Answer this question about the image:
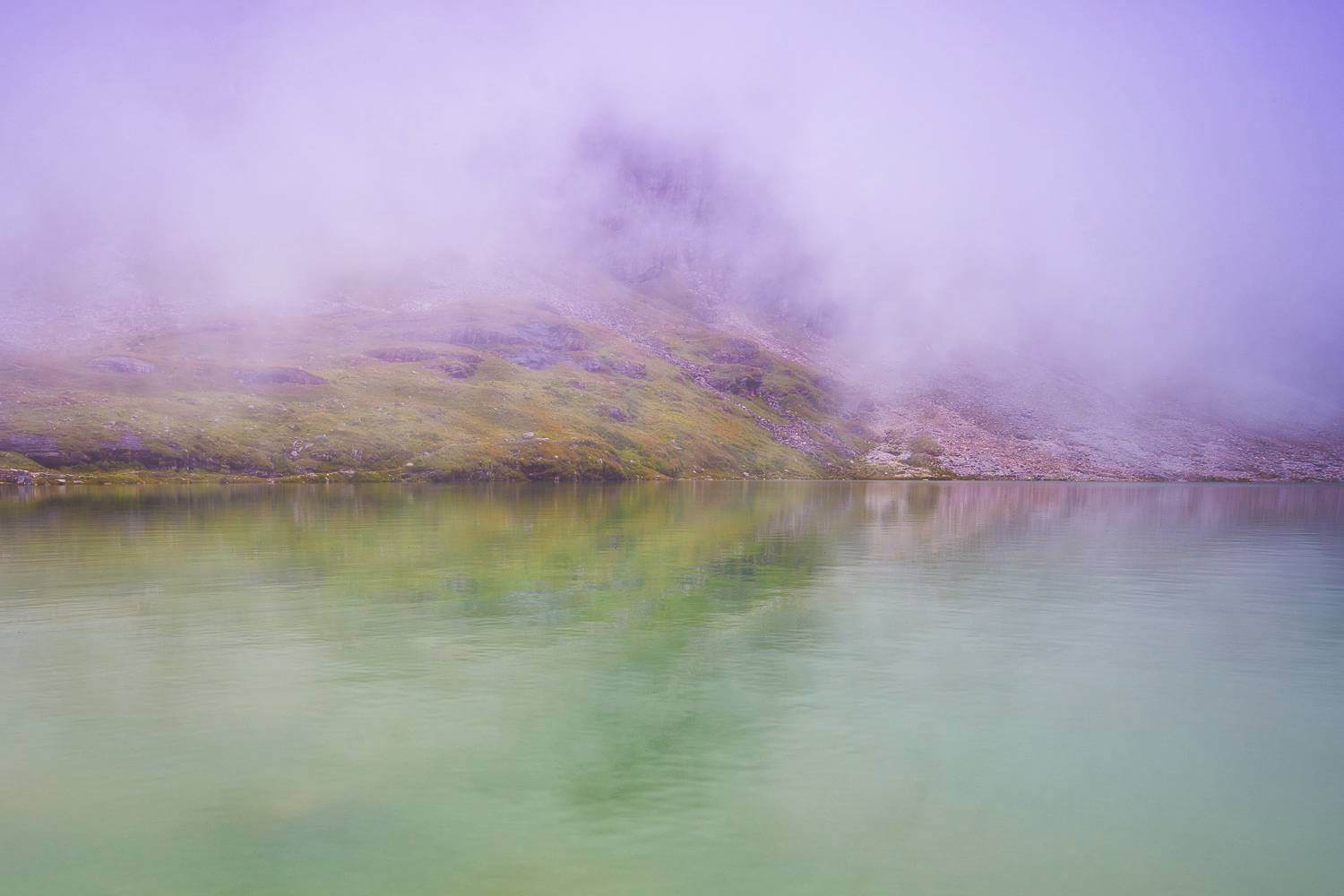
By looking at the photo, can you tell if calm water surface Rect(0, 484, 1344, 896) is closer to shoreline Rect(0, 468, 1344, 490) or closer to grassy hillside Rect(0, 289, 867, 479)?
shoreline Rect(0, 468, 1344, 490)

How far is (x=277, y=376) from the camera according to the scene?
6693 inches

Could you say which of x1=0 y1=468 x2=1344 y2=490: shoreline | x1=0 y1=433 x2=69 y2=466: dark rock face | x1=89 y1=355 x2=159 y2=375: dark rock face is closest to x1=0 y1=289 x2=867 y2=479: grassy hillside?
x1=0 y1=433 x2=69 y2=466: dark rock face

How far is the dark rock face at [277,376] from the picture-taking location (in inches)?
6599

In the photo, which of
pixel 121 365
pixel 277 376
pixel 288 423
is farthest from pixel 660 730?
pixel 121 365

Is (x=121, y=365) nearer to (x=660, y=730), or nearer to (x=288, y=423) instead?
(x=288, y=423)

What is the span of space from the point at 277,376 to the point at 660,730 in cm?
17370

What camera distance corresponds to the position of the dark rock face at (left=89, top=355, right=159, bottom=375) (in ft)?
527

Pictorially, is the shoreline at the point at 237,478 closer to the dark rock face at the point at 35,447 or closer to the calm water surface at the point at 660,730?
the dark rock face at the point at 35,447

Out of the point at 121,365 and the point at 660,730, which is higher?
the point at 121,365

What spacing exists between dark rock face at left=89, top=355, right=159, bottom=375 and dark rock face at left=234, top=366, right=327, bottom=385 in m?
15.5

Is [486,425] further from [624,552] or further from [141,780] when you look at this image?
[141,780]

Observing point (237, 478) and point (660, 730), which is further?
point (237, 478)

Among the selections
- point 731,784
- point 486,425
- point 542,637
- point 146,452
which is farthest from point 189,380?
point 731,784

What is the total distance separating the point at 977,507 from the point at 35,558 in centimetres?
8373
